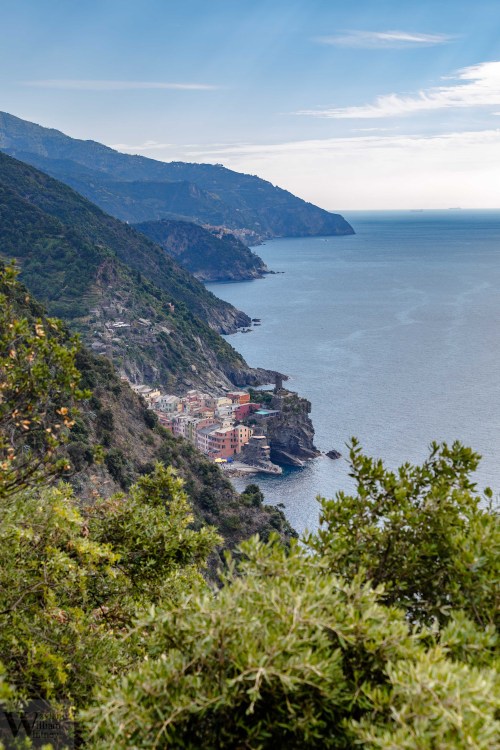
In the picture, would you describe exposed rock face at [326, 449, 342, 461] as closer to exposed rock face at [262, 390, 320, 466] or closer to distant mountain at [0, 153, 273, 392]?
exposed rock face at [262, 390, 320, 466]

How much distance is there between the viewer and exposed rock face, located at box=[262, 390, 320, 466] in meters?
63.3

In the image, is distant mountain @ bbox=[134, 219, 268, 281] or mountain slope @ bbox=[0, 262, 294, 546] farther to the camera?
distant mountain @ bbox=[134, 219, 268, 281]

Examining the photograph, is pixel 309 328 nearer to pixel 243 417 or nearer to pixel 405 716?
pixel 243 417

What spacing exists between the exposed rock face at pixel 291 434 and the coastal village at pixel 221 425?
40.0 inches

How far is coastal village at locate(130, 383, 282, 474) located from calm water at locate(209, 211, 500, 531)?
410 centimetres

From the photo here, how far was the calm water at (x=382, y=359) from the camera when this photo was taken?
5975cm

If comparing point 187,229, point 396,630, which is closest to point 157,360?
point 396,630

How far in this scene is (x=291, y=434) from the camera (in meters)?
65.0

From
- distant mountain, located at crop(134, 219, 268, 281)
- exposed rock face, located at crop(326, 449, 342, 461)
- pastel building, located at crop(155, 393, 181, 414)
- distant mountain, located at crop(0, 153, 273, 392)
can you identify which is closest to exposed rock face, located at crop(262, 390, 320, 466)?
exposed rock face, located at crop(326, 449, 342, 461)

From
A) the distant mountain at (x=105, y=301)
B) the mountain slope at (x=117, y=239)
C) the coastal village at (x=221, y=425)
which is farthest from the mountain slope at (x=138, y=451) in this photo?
the mountain slope at (x=117, y=239)

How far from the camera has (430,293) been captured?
137500 millimetres

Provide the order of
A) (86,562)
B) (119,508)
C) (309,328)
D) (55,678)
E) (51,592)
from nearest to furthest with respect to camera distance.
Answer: (55,678) → (51,592) → (86,562) → (119,508) → (309,328)

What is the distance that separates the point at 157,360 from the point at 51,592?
7422cm

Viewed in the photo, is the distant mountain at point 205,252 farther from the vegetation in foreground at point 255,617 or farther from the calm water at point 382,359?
the vegetation in foreground at point 255,617
